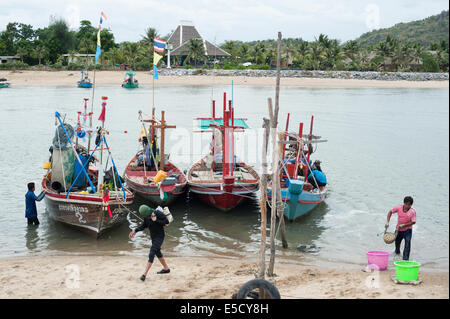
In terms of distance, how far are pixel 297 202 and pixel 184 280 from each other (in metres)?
5.64

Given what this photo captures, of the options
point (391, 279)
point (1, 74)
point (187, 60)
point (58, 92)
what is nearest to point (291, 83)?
point (187, 60)

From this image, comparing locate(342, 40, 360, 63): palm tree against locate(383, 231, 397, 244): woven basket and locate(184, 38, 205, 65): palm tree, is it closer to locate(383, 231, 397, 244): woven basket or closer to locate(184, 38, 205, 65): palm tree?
locate(184, 38, 205, 65): palm tree

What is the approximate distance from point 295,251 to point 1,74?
70.6 m

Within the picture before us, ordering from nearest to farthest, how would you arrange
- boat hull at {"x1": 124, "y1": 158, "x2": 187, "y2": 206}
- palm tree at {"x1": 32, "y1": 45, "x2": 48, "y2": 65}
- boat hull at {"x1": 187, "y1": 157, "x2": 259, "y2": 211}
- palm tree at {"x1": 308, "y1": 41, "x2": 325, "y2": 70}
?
boat hull at {"x1": 187, "y1": 157, "x2": 259, "y2": 211}, boat hull at {"x1": 124, "y1": 158, "x2": 187, "y2": 206}, palm tree at {"x1": 32, "y1": 45, "x2": 48, "y2": 65}, palm tree at {"x1": 308, "y1": 41, "x2": 325, "y2": 70}

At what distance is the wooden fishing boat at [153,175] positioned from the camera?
15373mm

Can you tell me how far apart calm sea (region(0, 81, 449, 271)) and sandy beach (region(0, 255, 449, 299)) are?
1.07m

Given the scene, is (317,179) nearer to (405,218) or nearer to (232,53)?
(405,218)

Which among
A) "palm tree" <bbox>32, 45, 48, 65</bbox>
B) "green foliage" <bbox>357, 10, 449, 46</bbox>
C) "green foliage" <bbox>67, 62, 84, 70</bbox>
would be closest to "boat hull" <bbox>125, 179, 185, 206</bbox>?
"green foliage" <bbox>67, 62, 84, 70</bbox>

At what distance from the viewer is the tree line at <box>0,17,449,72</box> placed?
255 ft

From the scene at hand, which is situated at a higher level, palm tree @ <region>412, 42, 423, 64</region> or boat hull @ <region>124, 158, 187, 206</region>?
palm tree @ <region>412, 42, 423, 64</region>

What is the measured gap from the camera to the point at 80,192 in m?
13.4

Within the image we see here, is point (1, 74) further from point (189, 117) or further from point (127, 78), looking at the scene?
point (189, 117)

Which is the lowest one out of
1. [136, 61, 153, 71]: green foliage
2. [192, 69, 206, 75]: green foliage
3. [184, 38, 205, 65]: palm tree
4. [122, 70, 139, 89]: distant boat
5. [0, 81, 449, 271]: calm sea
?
[0, 81, 449, 271]: calm sea

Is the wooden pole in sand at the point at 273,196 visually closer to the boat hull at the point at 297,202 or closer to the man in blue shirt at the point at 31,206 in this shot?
the boat hull at the point at 297,202
